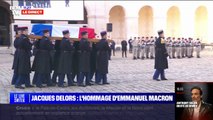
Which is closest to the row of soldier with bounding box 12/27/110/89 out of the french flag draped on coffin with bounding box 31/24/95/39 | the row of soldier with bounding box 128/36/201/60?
the french flag draped on coffin with bounding box 31/24/95/39

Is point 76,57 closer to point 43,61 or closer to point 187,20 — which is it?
point 43,61

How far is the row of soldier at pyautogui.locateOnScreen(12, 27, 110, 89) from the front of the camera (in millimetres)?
9961

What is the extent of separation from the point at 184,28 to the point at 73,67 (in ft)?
70.0

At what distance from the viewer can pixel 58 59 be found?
34.4 ft

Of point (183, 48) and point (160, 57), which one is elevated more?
point (160, 57)

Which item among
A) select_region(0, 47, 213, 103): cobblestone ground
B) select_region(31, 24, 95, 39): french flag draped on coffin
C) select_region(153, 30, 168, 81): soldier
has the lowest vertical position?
select_region(0, 47, 213, 103): cobblestone ground

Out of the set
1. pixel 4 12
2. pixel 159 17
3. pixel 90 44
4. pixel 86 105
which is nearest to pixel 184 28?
pixel 159 17

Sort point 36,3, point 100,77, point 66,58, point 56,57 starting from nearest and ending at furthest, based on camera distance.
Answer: point 36,3 < point 66,58 < point 56,57 < point 100,77

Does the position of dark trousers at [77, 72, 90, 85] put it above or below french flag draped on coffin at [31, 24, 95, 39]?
below

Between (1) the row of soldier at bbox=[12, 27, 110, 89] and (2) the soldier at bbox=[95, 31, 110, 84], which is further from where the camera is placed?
(2) the soldier at bbox=[95, 31, 110, 84]

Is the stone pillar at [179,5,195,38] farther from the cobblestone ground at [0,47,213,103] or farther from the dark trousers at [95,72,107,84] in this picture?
the dark trousers at [95,72,107,84]

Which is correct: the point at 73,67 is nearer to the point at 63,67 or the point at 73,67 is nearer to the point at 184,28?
the point at 63,67

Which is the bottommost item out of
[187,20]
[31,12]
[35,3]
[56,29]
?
[56,29]

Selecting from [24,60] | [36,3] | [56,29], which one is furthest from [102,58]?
[36,3]
